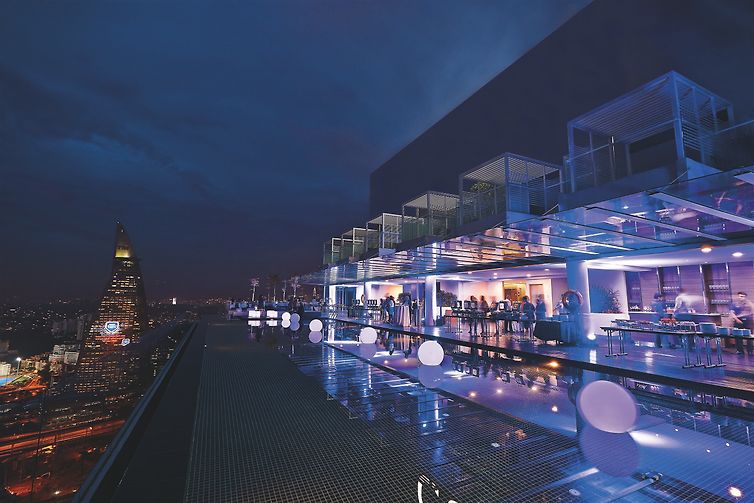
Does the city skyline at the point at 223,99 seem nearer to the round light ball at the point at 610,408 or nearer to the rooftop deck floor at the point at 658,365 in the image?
the rooftop deck floor at the point at 658,365

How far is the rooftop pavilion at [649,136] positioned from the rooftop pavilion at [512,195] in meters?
1.14

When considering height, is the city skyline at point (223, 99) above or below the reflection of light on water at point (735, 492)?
above

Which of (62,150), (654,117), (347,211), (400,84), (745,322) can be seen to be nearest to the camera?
(654,117)

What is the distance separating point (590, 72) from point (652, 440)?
13.0 metres

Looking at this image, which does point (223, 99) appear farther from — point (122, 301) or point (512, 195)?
point (122, 301)

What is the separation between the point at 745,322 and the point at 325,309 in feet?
82.4

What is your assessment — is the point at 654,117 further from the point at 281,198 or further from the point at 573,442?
the point at 281,198

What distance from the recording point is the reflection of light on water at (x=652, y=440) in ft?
11.0

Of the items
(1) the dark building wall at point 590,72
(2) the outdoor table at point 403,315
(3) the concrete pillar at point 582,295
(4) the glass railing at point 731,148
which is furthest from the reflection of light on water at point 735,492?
(2) the outdoor table at point 403,315

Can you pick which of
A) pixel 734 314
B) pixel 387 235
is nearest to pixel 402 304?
pixel 387 235

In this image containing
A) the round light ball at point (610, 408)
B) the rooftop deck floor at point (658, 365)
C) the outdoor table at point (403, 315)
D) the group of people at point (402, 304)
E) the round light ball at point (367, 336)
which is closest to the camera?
the round light ball at point (610, 408)

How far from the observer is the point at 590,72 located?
1215cm

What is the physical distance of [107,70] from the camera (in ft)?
45.4

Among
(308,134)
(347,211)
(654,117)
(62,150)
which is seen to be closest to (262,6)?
(308,134)
